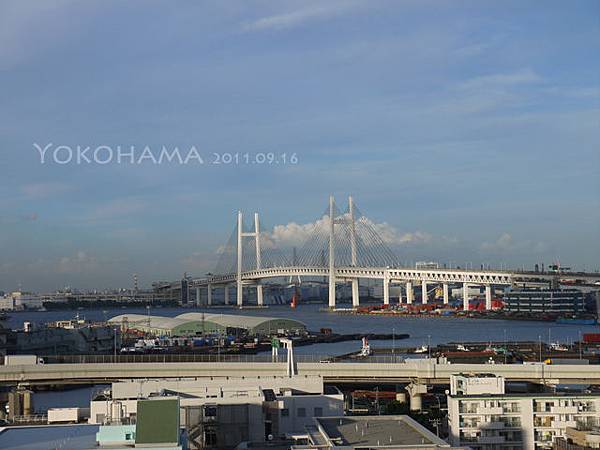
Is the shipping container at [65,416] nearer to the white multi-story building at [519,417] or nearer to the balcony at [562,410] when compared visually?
the white multi-story building at [519,417]

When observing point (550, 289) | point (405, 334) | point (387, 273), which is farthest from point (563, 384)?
point (387, 273)

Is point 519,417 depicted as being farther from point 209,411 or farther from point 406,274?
point 406,274

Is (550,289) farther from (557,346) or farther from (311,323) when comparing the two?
(557,346)

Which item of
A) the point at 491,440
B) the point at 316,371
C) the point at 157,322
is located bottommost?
the point at 491,440

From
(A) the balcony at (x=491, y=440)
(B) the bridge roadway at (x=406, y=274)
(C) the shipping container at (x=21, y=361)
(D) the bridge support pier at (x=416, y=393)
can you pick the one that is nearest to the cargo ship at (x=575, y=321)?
(B) the bridge roadway at (x=406, y=274)

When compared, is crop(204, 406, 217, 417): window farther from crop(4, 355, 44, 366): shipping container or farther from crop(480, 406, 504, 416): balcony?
crop(4, 355, 44, 366): shipping container

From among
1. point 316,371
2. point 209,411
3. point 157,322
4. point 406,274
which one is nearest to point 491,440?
point 209,411
